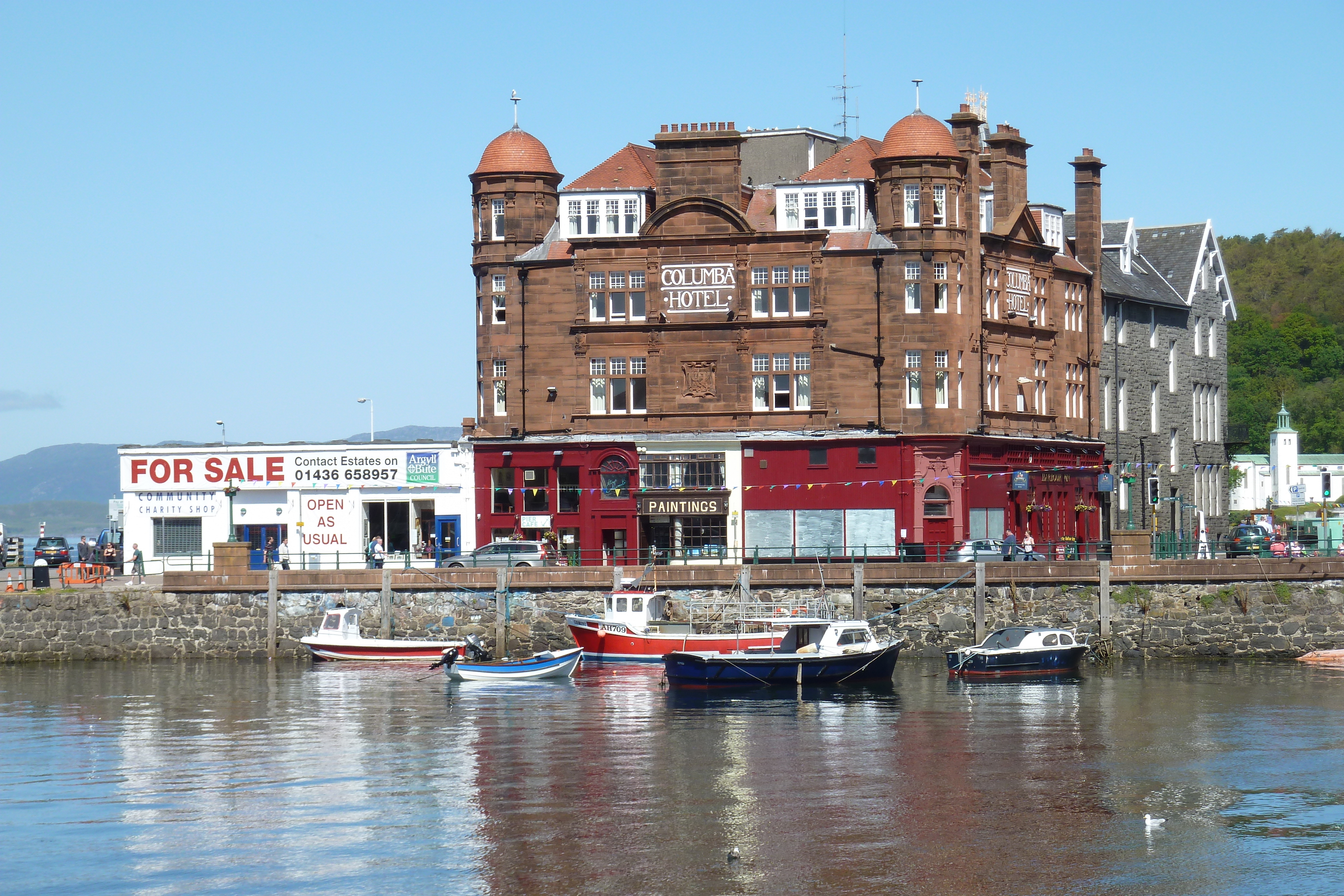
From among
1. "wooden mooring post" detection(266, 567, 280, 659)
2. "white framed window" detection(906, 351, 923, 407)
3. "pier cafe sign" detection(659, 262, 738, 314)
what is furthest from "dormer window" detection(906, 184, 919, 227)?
"wooden mooring post" detection(266, 567, 280, 659)

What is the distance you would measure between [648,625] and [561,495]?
12.3 meters

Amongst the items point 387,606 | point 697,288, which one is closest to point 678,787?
point 387,606

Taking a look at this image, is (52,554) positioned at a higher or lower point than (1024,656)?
higher

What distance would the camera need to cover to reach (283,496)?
7119 centimetres

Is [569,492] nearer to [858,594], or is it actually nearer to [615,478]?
[615,478]

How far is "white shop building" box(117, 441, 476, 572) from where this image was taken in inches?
2776

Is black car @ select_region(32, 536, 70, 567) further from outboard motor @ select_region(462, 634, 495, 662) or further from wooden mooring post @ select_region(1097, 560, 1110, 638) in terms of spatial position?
wooden mooring post @ select_region(1097, 560, 1110, 638)

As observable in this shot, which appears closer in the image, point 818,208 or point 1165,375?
point 818,208

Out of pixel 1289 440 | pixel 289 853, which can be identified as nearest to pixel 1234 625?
pixel 289 853

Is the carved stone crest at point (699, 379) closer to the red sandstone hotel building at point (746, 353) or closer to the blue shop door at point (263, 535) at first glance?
the red sandstone hotel building at point (746, 353)

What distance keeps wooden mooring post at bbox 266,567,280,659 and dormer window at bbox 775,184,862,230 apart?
2361cm

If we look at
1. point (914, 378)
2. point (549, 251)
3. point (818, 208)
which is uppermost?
point (818, 208)

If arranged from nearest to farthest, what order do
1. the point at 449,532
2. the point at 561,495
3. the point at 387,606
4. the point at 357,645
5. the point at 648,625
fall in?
the point at 648,625 < the point at 357,645 < the point at 387,606 < the point at 561,495 < the point at 449,532

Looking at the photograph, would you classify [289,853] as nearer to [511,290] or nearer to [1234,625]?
[1234,625]
